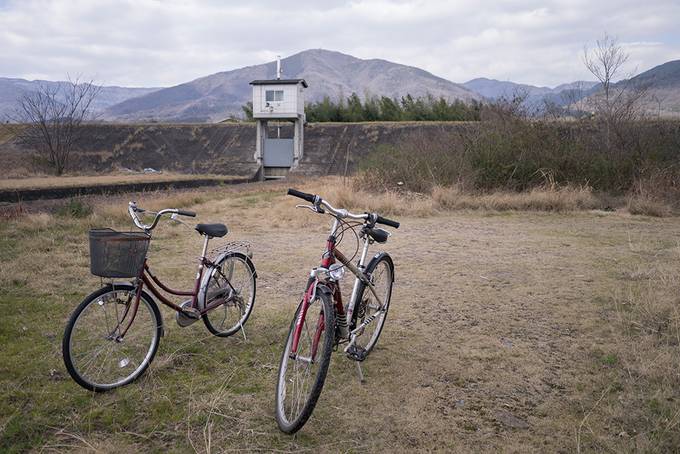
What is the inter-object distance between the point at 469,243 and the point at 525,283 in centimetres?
225

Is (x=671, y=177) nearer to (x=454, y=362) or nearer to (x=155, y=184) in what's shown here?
(x=454, y=362)

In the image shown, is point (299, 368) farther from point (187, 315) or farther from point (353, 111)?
point (353, 111)

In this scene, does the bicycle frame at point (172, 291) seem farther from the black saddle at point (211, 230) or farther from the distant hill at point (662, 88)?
the distant hill at point (662, 88)

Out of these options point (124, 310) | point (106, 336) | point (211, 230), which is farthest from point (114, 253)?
point (211, 230)

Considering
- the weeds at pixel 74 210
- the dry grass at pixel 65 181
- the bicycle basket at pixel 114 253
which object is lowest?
the dry grass at pixel 65 181

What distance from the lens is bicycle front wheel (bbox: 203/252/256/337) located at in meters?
3.77

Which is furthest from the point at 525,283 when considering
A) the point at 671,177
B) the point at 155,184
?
the point at 155,184

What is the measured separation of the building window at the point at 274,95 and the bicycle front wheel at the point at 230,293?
2381cm

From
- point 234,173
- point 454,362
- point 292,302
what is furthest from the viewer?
point 234,173

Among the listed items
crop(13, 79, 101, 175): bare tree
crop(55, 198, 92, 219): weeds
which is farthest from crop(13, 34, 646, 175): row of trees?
crop(55, 198, 92, 219): weeds

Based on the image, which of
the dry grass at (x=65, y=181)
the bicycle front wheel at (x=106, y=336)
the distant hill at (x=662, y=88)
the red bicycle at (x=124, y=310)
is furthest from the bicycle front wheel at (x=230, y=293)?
the dry grass at (x=65, y=181)

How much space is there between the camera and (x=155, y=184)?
18156 mm

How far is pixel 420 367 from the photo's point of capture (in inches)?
137

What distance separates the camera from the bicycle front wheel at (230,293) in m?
3.77
